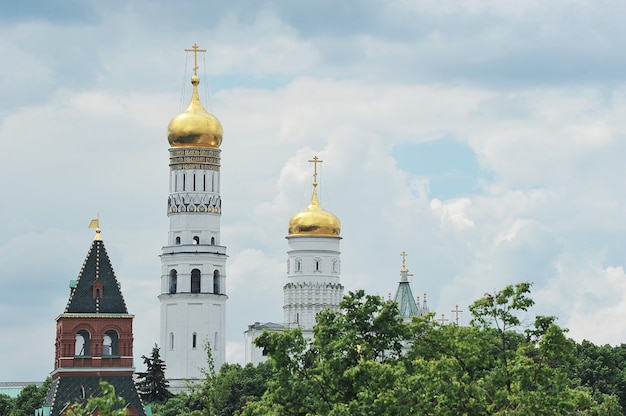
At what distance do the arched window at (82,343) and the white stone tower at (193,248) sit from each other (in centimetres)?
4052

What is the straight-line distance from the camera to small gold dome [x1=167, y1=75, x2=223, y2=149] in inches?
4592

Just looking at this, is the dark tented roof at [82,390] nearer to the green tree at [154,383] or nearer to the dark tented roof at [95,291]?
the dark tented roof at [95,291]

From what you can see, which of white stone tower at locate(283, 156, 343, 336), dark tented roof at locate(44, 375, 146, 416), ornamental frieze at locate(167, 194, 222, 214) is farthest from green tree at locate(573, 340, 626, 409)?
white stone tower at locate(283, 156, 343, 336)

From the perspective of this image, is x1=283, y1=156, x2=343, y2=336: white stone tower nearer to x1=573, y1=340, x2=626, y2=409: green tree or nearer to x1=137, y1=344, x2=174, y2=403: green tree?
x1=137, y1=344, x2=174, y2=403: green tree

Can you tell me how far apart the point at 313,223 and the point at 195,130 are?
16322mm

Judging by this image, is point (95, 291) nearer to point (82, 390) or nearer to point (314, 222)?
point (82, 390)

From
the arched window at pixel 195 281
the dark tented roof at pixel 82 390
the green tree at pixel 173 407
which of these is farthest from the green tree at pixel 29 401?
the arched window at pixel 195 281

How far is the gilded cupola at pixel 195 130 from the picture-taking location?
11662 centimetres

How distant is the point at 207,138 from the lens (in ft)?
384

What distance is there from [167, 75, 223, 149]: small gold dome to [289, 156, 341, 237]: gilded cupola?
46.5ft

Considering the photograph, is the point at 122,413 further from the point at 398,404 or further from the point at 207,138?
the point at 207,138

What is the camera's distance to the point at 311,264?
5108 inches

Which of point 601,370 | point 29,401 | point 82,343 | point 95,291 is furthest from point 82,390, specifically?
point 601,370

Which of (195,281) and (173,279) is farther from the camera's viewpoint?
(173,279)
